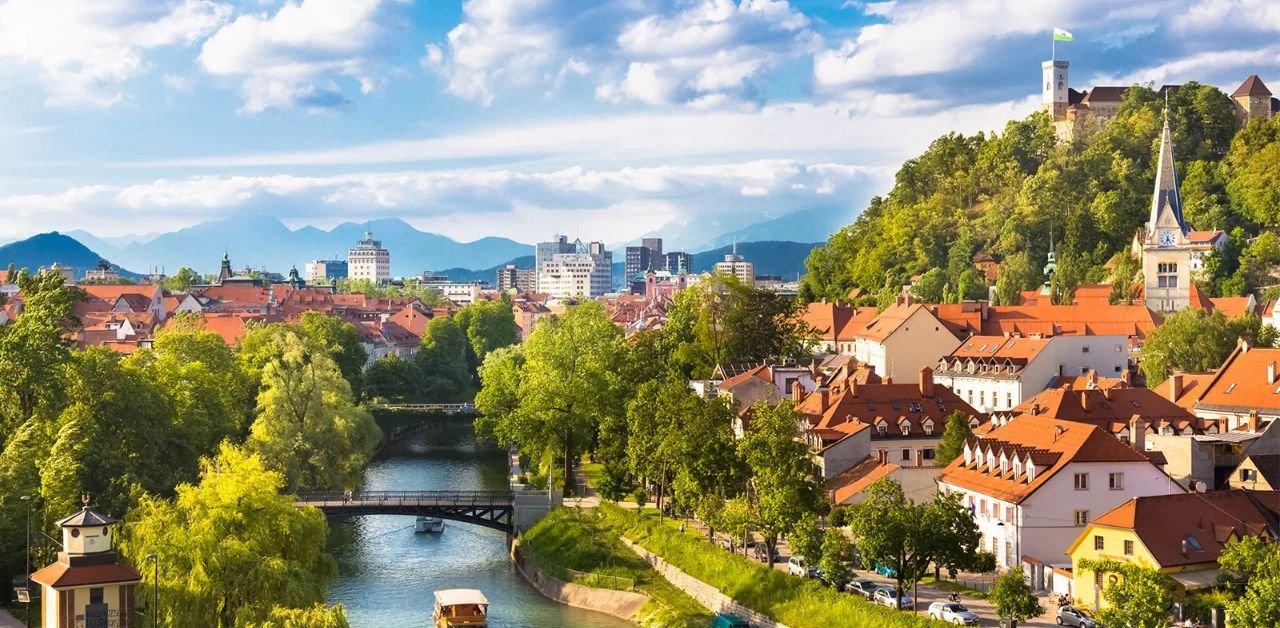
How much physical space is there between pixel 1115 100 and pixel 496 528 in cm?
9106

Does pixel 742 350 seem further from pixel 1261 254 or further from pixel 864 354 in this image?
pixel 1261 254

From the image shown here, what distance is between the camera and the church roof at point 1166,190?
343 feet

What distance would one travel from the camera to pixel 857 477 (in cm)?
5262

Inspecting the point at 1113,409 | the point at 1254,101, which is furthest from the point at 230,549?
the point at 1254,101

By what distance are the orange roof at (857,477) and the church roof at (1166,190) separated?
185 ft

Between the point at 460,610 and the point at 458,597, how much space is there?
3.49 ft

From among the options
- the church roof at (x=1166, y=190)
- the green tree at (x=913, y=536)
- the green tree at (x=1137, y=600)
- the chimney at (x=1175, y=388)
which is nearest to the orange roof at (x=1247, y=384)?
the chimney at (x=1175, y=388)

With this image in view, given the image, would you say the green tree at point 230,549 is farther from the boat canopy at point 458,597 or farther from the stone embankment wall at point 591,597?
the stone embankment wall at point 591,597

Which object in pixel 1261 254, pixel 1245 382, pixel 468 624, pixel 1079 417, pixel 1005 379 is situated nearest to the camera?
pixel 468 624

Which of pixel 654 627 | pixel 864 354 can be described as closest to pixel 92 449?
pixel 654 627

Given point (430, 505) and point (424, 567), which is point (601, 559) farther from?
point (430, 505)

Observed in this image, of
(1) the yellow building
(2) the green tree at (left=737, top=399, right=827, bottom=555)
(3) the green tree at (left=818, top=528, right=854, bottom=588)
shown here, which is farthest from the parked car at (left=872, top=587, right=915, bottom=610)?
(2) the green tree at (left=737, top=399, right=827, bottom=555)

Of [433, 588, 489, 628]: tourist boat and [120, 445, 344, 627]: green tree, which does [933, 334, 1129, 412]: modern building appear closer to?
[433, 588, 489, 628]: tourist boat

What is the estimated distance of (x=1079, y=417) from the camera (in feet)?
180
